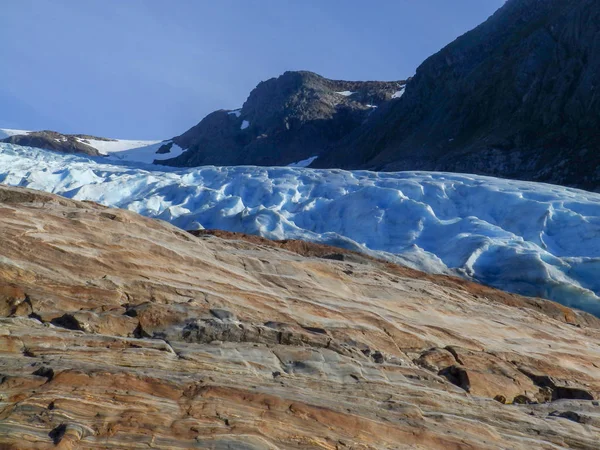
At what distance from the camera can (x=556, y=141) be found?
52500 mm

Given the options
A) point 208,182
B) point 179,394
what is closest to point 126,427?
point 179,394

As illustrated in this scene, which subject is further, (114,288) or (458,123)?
(458,123)

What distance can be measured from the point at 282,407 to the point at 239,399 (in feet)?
1.42

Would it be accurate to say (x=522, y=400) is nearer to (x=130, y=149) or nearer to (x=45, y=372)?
(x=45, y=372)

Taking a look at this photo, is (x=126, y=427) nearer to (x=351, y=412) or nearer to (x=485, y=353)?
(x=351, y=412)

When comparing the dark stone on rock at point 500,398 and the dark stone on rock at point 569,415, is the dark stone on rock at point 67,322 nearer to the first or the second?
the dark stone on rock at point 500,398

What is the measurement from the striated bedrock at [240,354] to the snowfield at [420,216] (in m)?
7.75

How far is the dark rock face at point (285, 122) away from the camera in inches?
3408

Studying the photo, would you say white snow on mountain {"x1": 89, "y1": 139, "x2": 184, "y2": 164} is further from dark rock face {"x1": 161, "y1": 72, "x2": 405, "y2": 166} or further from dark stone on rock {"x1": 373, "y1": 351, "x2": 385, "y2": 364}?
dark stone on rock {"x1": 373, "y1": 351, "x2": 385, "y2": 364}

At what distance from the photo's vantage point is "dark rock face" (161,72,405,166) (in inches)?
3408

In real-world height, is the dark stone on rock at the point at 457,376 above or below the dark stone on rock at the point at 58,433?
below

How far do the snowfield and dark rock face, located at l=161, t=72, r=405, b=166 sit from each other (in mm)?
46920

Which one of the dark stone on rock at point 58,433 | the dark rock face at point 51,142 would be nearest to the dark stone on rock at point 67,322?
the dark stone on rock at point 58,433

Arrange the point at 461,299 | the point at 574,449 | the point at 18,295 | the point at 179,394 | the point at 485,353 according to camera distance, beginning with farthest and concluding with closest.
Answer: the point at 461,299
the point at 485,353
the point at 18,295
the point at 574,449
the point at 179,394
